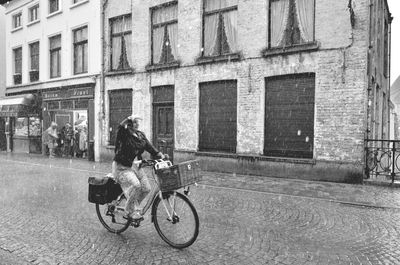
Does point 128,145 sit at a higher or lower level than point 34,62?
lower

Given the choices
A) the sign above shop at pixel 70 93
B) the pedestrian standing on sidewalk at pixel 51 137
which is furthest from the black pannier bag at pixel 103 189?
the pedestrian standing on sidewalk at pixel 51 137

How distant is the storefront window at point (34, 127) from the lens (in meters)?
21.8

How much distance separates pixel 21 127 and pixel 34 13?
290 inches

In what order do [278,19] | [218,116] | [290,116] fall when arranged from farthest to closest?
1. [218,116]
2. [278,19]
3. [290,116]

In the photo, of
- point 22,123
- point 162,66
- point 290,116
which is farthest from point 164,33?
point 22,123

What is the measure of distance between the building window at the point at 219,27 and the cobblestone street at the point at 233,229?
5905 mm

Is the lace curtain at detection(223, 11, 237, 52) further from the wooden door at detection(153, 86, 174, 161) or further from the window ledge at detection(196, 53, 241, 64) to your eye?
the wooden door at detection(153, 86, 174, 161)

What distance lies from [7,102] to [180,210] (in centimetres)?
2149

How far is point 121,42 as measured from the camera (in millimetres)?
16891

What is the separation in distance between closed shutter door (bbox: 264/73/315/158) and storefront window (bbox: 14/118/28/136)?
17237 millimetres

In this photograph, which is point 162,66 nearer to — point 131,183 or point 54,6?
point 131,183

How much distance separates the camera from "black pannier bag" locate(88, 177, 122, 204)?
545cm

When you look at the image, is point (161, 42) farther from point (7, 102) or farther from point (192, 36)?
point (7, 102)

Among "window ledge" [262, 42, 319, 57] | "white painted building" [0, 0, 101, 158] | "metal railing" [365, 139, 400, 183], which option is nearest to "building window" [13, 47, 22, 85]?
"white painted building" [0, 0, 101, 158]
